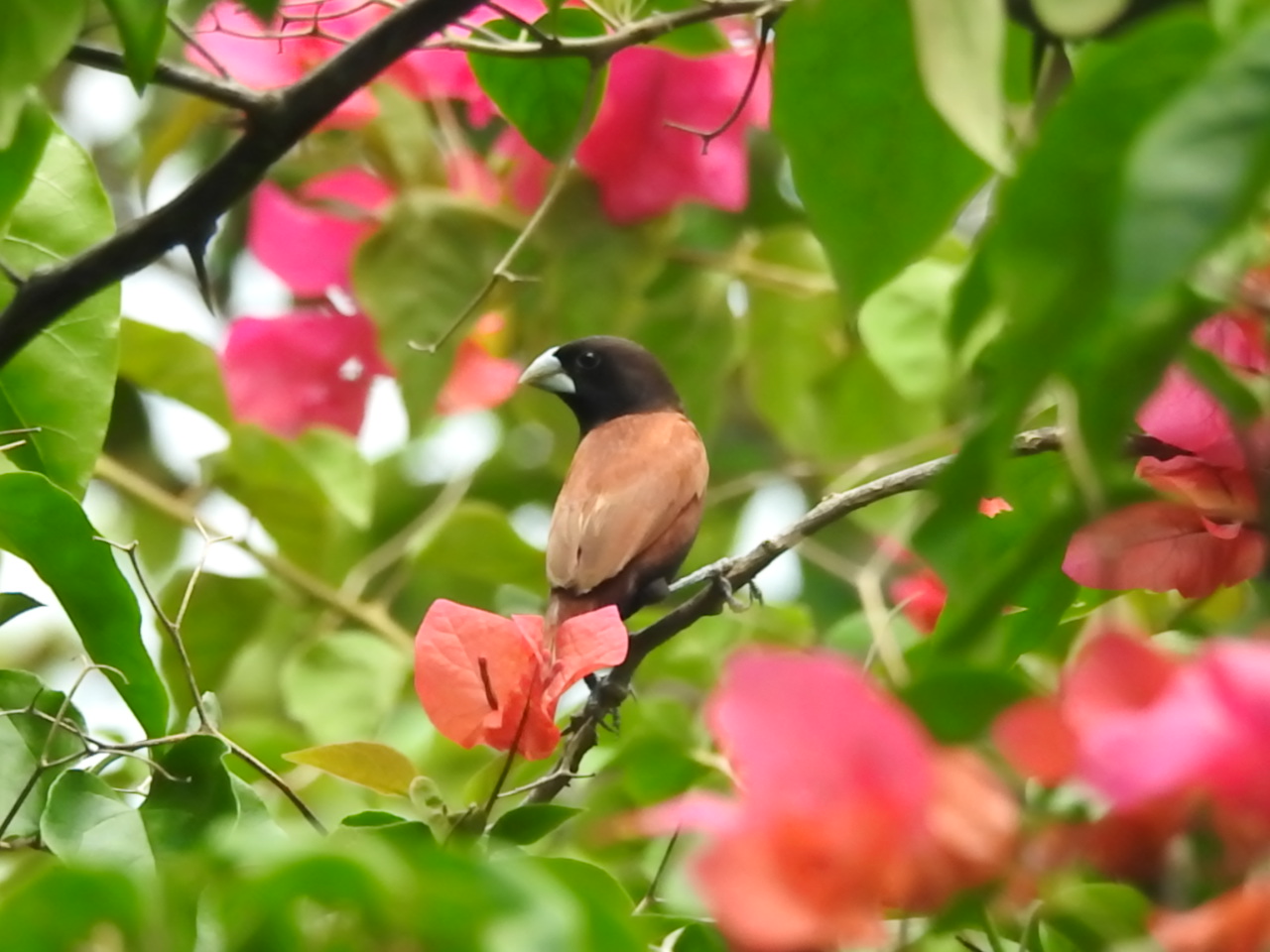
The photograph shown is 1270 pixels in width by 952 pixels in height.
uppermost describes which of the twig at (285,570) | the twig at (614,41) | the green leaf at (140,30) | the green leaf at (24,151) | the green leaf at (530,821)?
the green leaf at (140,30)

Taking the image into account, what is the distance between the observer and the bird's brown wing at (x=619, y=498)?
4.20ft

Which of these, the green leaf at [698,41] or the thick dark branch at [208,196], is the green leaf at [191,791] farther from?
the green leaf at [698,41]

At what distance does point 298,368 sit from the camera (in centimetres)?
141

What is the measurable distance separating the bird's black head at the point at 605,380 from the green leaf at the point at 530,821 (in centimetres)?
103

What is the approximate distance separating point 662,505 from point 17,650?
1.06 meters

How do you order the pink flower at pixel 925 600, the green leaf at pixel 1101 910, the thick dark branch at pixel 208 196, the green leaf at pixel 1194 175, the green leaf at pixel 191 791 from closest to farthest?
the green leaf at pixel 1194 175 → the green leaf at pixel 1101 910 → the thick dark branch at pixel 208 196 → the green leaf at pixel 191 791 → the pink flower at pixel 925 600

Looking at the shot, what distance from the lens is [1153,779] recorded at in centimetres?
30

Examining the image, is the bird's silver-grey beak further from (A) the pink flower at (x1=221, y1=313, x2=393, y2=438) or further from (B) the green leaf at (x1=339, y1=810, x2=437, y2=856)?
(B) the green leaf at (x1=339, y1=810, x2=437, y2=856)

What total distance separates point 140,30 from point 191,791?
0.90ft

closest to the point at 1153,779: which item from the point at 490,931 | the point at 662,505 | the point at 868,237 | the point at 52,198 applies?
the point at 490,931

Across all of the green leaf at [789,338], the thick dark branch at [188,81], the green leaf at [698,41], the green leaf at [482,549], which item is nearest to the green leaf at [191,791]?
the thick dark branch at [188,81]

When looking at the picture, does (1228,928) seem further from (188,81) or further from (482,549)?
(482,549)

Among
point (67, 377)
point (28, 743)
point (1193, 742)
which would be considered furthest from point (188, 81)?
point (1193, 742)

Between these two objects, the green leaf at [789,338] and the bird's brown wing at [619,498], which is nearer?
the bird's brown wing at [619,498]
